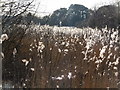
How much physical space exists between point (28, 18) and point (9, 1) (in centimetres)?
45

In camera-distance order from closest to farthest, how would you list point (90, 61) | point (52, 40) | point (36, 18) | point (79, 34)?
point (90, 61) → point (36, 18) → point (52, 40) → point (79, 34)

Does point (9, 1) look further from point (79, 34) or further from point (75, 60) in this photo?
point (79, 34)

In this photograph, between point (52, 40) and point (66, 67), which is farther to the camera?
point (52, 40)

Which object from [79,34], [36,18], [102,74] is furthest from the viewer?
[79,34]

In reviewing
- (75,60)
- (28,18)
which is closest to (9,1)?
(28,18)

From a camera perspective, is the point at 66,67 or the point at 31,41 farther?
the point at 31,41

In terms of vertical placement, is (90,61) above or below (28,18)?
below

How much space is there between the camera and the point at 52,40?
482 centimetres

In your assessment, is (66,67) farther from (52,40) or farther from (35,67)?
(52,40)

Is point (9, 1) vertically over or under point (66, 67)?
over

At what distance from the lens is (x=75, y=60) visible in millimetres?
4211

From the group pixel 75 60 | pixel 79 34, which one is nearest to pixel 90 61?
pixel 75 60

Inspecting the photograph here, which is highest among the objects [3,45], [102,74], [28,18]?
[28,18]

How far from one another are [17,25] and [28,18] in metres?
0.14
